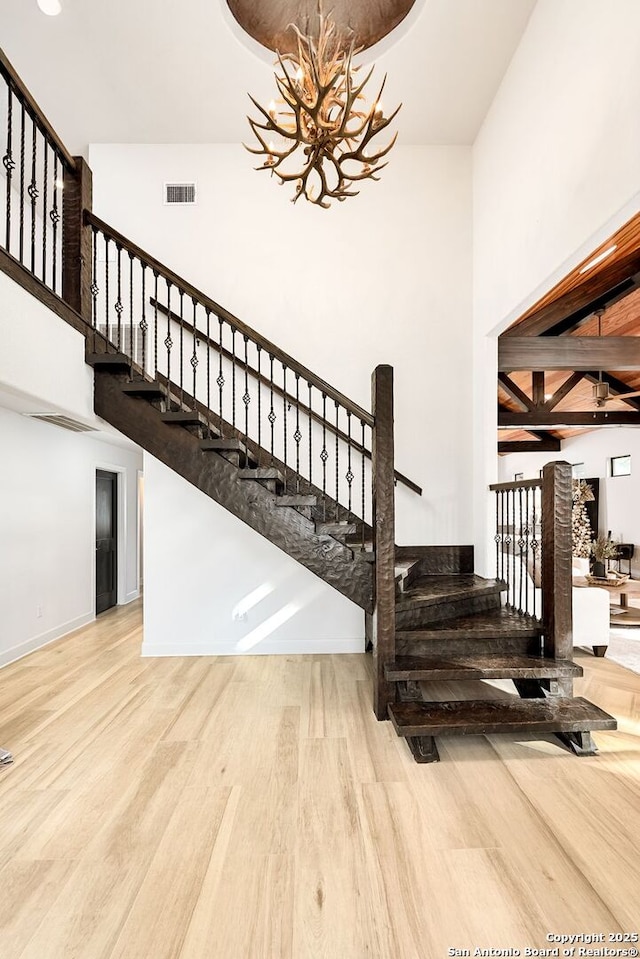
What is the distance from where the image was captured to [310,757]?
310 cm

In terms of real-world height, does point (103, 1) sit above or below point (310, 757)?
above

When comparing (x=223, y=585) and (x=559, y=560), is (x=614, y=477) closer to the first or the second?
(x=559, y=560)

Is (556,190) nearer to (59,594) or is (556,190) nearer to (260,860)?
(260,860)

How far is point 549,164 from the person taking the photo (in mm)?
3744

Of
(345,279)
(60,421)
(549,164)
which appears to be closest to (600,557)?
(345,279)

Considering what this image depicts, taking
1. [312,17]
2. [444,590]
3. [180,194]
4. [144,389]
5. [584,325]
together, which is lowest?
[444,590]

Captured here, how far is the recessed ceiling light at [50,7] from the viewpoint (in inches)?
158

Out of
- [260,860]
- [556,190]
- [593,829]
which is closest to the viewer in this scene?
[260,860]

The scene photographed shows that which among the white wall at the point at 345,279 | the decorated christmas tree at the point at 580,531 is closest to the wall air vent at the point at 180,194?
the white wall at the point at 345,279

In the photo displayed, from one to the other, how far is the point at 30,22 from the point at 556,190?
163 inches

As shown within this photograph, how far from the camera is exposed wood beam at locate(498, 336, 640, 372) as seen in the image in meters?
5.86

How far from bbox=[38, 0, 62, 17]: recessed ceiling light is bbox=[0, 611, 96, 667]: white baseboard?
204 inches

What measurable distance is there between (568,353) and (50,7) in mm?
5481

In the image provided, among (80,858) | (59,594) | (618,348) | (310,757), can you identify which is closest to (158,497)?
(59,594)
